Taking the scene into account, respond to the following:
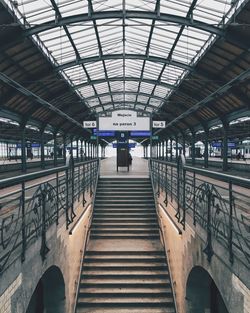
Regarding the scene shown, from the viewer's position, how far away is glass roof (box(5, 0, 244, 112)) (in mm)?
11719

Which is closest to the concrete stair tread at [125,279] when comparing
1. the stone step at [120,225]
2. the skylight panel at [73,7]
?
the stone step at [120,225]

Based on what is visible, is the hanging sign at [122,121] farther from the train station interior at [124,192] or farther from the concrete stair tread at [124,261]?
the concrete stair tread at [124,261]

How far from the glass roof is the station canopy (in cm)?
4

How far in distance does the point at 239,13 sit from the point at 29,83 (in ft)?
35.4

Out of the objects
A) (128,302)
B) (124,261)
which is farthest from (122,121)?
(128,302)

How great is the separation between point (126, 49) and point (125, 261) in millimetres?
13061

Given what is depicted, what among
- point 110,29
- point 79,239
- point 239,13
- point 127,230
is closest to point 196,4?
point 239,13

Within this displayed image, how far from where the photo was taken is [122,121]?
14078 millimetres

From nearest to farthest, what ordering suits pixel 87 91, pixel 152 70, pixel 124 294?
1. pixel 124 294
2. pixel 152 70
3. pixel 87 91

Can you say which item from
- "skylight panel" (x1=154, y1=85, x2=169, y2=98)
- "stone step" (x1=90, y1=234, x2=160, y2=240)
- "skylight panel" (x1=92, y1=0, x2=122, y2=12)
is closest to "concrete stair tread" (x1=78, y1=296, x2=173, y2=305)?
"stone step" (x1=90, y1=234, x2=160, y2=240)

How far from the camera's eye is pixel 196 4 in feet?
37.9

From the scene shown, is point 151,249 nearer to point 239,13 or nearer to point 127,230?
point 127,230

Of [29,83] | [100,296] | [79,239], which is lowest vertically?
[100,296]

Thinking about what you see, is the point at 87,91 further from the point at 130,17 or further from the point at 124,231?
the point at 124,231
